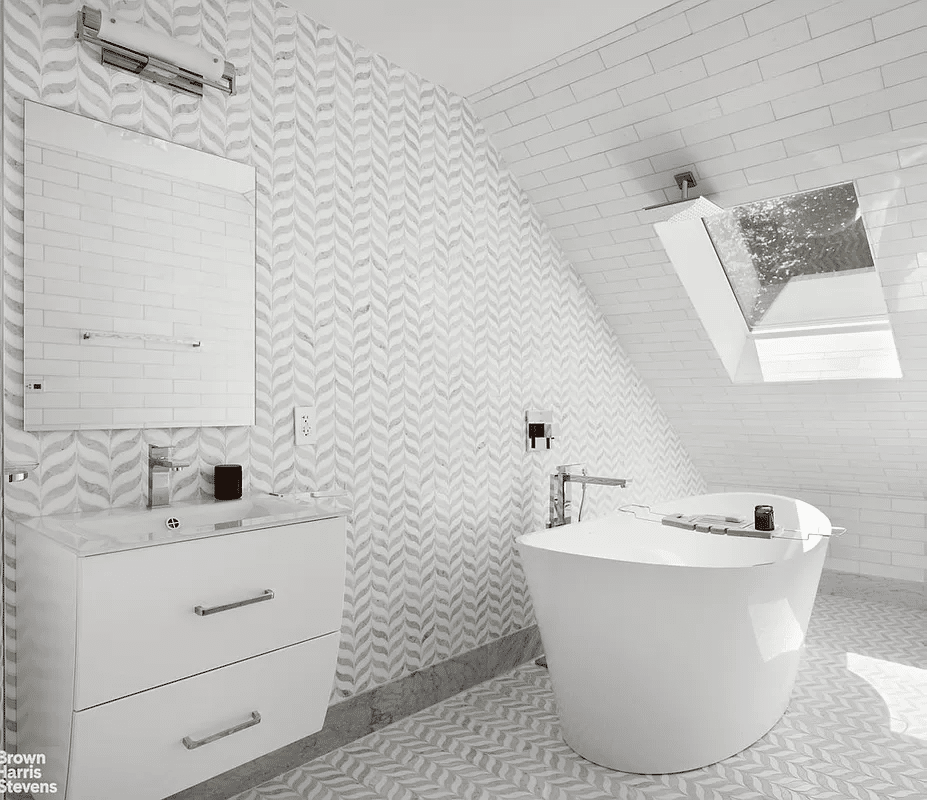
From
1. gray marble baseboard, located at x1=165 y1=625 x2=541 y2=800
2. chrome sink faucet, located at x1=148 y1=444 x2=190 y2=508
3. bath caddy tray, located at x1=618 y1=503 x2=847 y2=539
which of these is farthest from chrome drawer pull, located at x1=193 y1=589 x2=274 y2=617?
bath caddy tray, located at x1=618 y1=503 x2=847 y2=539

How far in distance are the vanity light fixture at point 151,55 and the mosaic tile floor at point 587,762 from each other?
87.4 inches

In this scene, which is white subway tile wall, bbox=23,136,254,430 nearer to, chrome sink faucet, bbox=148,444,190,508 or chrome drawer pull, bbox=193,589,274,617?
chrome sink faucet, bbox=148,444,190,508

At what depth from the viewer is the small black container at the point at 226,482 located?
7.38ft

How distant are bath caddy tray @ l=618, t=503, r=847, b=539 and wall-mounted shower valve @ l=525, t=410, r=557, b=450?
1.57ft

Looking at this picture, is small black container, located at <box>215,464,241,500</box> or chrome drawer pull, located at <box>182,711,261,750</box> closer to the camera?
chrome drawer pull, located at <box>182,711,261,750</box>

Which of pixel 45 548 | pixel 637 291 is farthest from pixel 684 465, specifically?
pixel 45 548

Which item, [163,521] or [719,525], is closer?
[163,521]

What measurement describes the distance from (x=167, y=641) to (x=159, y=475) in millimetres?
586

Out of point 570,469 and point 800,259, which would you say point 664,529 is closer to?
point 570,469

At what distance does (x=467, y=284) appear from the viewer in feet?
10.5

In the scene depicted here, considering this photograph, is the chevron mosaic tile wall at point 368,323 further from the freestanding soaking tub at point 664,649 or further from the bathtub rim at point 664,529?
the freestanding soaking tub at point 664,649

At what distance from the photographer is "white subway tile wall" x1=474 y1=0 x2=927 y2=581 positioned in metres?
2.50

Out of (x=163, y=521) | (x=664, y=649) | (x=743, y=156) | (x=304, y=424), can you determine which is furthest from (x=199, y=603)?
(x=743, y=156)

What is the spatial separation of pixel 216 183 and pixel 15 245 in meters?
0.63
